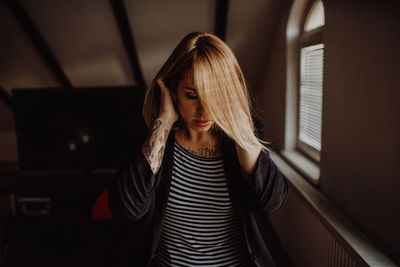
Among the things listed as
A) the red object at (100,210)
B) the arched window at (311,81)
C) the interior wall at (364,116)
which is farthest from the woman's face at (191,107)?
the red object at (100,210)

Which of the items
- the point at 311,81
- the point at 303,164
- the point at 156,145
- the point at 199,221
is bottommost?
the point at 303,164

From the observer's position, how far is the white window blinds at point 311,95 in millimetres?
2074

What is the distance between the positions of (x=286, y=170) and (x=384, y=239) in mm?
1065

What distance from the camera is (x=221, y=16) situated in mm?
2900

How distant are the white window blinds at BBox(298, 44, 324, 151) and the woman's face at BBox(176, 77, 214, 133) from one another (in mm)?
1396

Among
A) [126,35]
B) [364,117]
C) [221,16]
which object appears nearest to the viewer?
[364,117]

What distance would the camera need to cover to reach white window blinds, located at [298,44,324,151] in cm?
207

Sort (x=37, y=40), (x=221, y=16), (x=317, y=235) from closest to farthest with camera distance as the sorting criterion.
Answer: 1. (x=317, y=235)
2. (x=221, y=16)
3. (x=37, y=40)

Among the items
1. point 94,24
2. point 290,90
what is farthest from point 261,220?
point 94,24

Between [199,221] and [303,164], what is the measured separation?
1523mm

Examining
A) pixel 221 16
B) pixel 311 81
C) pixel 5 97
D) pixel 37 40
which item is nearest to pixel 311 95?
pixel 311 81

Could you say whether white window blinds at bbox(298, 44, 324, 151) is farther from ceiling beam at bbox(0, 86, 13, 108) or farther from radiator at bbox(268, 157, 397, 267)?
ceiling beam at bbox(0, 86, 13, 108)

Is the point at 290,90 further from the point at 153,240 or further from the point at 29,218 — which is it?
the point at 29,218

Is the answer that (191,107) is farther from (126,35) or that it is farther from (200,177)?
(126,35)
